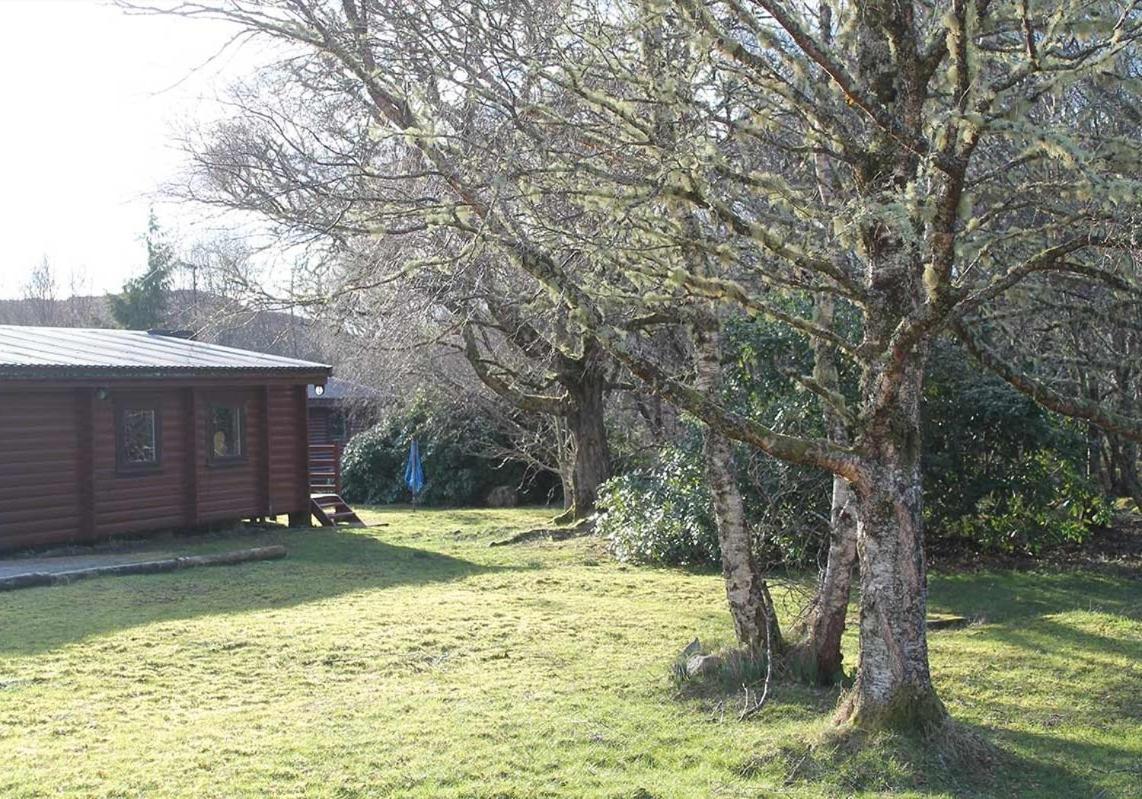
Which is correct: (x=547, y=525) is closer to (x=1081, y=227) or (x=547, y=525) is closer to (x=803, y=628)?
(x=803, y=628)

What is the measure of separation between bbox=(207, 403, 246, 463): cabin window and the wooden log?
11.5 ft

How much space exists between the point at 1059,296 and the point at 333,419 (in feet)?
96.3

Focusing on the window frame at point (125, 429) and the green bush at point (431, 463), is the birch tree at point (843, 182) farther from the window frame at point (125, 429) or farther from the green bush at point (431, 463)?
the green bush at point (431, 463)

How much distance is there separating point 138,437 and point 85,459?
1.22 meters

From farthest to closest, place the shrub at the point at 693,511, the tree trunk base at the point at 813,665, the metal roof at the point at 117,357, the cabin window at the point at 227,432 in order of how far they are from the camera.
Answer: the cabin window at the point at 227,432 < the metal roof at the point at 117,357 < the shrub at the point at 693,511 < the tree trunk base at the point at 813,665

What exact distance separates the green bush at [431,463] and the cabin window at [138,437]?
367 inches

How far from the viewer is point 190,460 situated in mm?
17375

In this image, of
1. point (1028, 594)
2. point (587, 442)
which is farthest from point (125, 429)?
point (1028, 594)

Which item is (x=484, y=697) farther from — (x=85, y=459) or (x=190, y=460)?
(x=190, y=460)

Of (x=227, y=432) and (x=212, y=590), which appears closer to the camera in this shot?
(x=212, y=590)

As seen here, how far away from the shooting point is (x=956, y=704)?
23.0 ft

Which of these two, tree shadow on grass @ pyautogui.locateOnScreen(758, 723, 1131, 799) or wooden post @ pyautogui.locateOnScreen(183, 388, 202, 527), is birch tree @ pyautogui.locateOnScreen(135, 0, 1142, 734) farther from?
wooden post @ pyautogui.locateOnScreen(183, 388, 202, 527)

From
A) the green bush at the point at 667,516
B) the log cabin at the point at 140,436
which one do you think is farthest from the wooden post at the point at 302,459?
the green bush at the point at 667,516

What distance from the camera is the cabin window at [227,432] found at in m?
18.1
